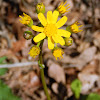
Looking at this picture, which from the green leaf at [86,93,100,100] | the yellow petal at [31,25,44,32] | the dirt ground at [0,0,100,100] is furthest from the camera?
the dirt ground at [0,0,100,100]

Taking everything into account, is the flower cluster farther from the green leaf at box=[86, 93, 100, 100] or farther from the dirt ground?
the dirt ground

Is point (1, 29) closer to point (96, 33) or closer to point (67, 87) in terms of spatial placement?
point (67, 87)

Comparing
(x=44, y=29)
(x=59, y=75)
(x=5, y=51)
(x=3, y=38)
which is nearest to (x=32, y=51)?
(x=44, y=29)

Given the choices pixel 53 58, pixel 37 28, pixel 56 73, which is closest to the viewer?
pixel 37 28

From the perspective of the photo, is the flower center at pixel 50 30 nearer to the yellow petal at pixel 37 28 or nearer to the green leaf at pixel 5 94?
the yellow petal at pixel 37 28

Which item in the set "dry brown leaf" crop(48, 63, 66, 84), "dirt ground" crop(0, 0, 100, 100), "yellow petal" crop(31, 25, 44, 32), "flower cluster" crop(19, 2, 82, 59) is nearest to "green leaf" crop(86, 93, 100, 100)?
"dirt ground" crop(0, 0, 100, 100)

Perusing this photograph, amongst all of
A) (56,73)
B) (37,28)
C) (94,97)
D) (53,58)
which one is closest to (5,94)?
(56,73)

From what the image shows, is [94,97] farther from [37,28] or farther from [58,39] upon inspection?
[37,28]

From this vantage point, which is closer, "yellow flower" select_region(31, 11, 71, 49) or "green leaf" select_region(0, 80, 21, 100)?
"yellow flower" select_region(31, 11, 71, 49)

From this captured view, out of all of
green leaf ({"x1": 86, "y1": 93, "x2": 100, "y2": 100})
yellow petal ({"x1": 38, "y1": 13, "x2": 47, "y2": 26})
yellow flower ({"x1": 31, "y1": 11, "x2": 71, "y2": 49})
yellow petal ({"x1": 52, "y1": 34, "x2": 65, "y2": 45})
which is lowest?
green leaf ({"x1": 86, "y1": 93, "x2": 100, "y2": 100})
